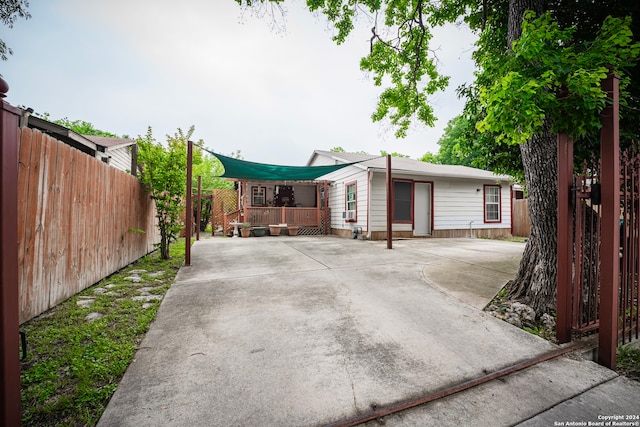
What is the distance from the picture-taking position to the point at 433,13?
5.45 m

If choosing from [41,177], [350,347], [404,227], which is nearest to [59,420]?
[350,347]

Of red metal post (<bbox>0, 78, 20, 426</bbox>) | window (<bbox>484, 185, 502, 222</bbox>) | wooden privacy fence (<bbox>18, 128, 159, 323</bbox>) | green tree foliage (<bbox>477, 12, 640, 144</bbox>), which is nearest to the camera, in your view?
red metal post (<bbox>0, 78, 20, 426</bbox>)

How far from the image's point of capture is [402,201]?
31.1ft

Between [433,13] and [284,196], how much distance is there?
423 inches

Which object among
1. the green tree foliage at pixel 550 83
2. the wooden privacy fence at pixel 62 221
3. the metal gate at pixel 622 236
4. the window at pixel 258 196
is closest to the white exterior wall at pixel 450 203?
the metal gate at pixel 622 236

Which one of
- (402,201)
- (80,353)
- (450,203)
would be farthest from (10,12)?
(450,203)

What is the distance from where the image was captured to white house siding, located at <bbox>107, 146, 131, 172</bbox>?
8.71m

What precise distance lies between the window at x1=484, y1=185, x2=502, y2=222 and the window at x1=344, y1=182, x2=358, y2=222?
228 inches

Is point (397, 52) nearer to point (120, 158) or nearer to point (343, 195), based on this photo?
point (343, 195)

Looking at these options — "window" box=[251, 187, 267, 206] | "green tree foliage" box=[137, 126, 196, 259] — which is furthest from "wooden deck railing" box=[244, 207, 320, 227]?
"green tree foliage" box=[137, 126, 196, 259]

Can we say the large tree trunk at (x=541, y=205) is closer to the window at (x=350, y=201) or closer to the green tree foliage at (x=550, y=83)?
the green tree foliage at (x=550, y=83)

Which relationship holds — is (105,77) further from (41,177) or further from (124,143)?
(41,177)

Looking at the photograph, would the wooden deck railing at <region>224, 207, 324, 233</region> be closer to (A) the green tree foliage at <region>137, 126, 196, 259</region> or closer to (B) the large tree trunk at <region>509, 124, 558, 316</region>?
(A) the green tree foliage at <region>137, 126, 196, 259</region>

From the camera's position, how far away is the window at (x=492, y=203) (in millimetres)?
10758
